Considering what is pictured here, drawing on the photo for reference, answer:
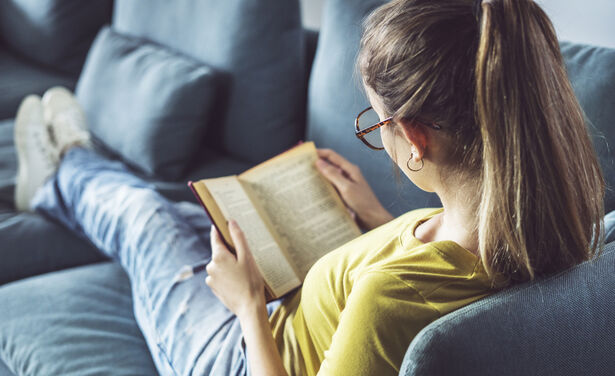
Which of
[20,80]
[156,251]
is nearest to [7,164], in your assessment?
[20,80]

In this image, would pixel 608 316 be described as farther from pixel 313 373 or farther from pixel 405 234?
pixel 313 373

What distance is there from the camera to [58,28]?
7.77ft

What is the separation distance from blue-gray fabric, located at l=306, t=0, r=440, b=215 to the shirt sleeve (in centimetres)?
54

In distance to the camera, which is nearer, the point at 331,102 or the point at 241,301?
the point at 241,301

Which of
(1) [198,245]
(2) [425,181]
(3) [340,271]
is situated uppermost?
(2) [425,181]

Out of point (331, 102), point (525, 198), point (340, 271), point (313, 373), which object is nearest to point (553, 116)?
point (525, 198)

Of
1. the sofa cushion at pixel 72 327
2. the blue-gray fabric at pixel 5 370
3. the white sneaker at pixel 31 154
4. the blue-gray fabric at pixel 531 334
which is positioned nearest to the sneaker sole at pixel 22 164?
the white sneaker at pixel 31 154

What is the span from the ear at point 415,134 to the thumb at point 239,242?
39cm

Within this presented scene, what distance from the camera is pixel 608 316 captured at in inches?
24.3

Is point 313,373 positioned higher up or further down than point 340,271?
further down

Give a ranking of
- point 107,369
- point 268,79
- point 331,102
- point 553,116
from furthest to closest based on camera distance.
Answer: point 268,79, point 331,102, point 107,369, point 553,116

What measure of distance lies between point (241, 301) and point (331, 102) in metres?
0.60

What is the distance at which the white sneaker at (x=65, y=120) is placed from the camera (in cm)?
167

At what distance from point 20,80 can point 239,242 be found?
1.79 metres
